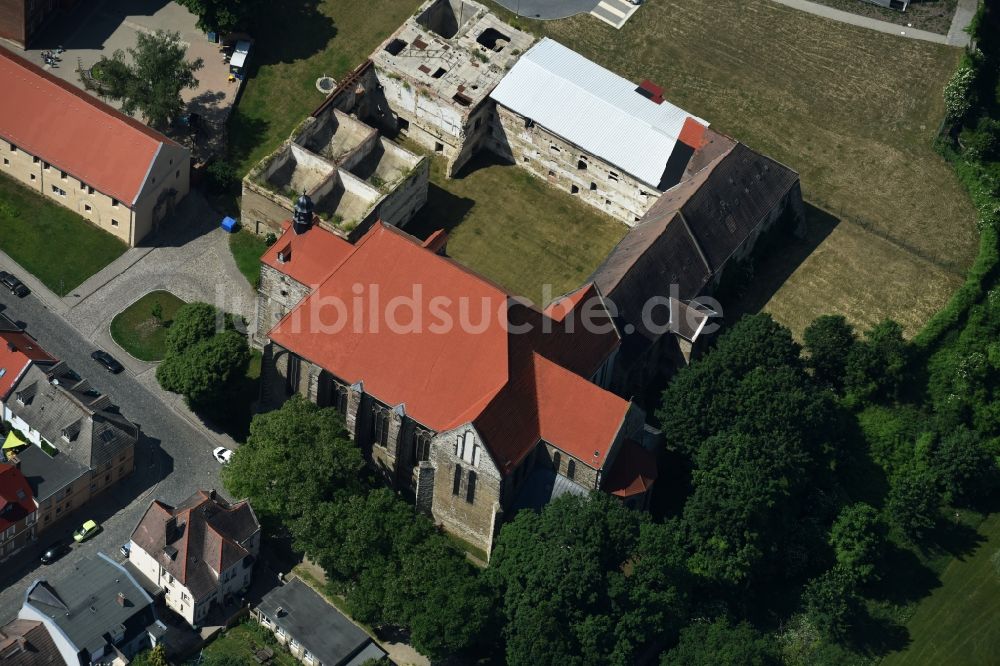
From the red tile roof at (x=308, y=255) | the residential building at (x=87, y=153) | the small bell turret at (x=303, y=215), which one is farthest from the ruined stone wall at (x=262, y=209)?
the red tile roof at (x=308, y=255)

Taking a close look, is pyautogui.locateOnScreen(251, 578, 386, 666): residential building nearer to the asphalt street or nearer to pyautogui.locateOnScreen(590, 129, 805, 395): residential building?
the asphalt street

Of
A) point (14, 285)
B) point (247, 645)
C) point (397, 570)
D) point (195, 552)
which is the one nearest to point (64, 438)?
point (195, 552)

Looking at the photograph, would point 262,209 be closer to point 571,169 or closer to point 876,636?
point 571,169

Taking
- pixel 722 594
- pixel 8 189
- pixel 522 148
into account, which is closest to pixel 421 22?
pixel 522 148

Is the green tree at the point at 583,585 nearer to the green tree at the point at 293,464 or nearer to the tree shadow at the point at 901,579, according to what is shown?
the green tree at the point at 293,464

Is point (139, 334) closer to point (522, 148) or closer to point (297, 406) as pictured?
point (297, 406)

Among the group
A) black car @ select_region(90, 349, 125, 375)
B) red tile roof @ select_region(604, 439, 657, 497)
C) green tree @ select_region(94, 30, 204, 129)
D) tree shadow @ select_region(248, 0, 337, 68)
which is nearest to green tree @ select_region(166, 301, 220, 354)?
black car @ select_region(90, 349, 125, 375)
